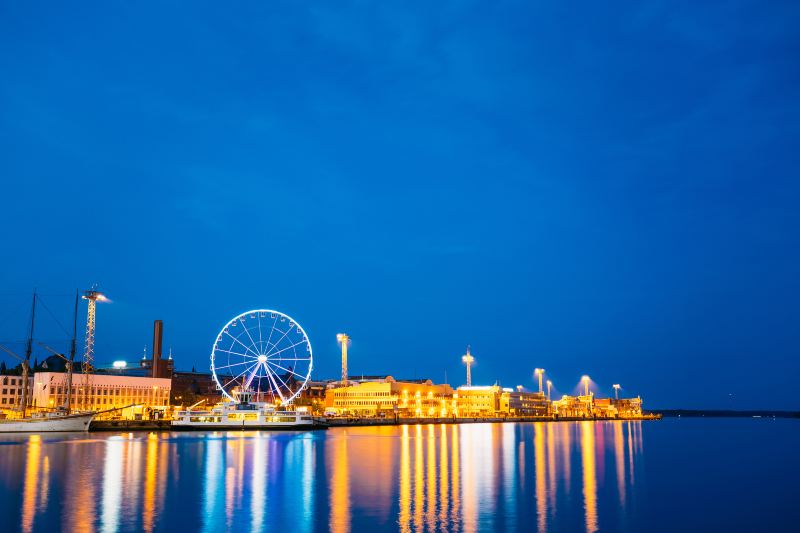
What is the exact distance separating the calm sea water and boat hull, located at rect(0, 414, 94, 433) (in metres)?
41.6

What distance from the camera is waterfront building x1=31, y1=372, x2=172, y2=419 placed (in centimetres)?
13500

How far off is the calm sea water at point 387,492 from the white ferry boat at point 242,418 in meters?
51.7

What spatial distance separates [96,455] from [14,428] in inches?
1955

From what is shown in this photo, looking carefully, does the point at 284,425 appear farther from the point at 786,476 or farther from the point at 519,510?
the point at 519,510

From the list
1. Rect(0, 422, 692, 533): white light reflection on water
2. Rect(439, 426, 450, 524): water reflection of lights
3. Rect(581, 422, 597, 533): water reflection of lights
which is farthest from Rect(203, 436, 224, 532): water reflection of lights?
Rect(581, 422, 597, 533): water reflection of lights

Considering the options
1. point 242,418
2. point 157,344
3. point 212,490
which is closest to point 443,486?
point 212,490

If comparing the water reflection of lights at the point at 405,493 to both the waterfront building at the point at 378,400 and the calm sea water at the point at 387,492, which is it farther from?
the waterfront building at the point at 378,400

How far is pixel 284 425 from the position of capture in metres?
113

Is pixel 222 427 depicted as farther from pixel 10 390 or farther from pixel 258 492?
pixel 258 492

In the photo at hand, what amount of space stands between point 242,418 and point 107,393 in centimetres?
4877

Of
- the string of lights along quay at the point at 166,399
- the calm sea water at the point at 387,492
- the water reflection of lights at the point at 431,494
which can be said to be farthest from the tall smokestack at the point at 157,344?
the water reflection of lights at the point at 431,494

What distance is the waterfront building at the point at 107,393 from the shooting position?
13500 cm

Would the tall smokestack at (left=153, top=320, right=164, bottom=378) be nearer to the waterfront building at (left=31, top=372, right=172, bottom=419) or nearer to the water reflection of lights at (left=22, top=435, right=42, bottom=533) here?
the waterfront building at (left=31, top=372, right=172, bottom=419)

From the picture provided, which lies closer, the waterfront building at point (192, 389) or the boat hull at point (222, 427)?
the boat hull at point (222, 427)
